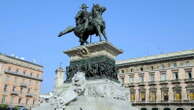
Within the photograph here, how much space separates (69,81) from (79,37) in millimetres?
2661

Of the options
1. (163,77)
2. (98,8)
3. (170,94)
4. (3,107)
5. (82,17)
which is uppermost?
(98,8)

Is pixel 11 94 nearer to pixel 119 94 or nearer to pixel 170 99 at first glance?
pixel 170 99

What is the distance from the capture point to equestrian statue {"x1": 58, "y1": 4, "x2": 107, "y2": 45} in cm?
1357

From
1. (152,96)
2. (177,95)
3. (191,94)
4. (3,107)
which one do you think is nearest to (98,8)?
(191,94)

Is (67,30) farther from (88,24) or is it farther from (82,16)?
(88,24)

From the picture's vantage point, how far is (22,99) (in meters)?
58.8

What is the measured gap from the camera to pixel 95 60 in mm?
12789

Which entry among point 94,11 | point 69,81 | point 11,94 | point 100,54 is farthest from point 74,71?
point 11,94

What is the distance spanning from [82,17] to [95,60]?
3162 mm

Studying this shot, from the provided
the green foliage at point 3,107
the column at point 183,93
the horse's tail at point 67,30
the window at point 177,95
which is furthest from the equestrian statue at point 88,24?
the green foliage at point 3,107

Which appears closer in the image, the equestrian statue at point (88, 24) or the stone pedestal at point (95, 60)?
the stone pedestal at point (95, 60)

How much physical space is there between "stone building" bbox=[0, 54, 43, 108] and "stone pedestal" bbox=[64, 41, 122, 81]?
145 ft

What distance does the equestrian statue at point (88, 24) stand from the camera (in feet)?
44.5

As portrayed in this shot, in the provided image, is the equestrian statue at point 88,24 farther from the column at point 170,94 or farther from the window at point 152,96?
the window at point 152,96
